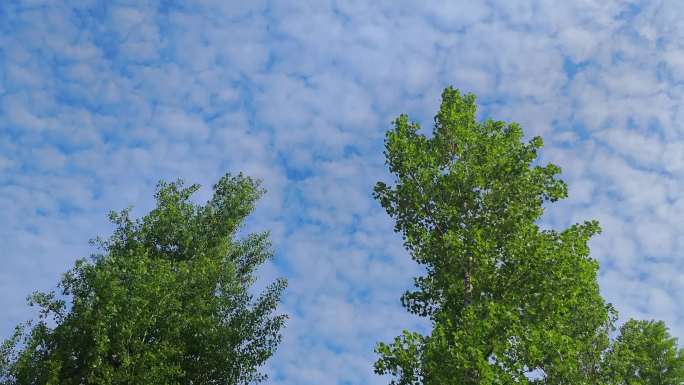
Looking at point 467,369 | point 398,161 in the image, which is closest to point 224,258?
point 398,161

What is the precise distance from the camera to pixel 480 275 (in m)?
19.3

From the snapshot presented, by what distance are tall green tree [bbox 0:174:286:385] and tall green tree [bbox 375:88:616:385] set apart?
36.5 feet

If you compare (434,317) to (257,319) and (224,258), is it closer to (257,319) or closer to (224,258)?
(257,319)

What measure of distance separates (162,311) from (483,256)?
48.8ft

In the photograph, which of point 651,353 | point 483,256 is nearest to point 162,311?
point 483,256

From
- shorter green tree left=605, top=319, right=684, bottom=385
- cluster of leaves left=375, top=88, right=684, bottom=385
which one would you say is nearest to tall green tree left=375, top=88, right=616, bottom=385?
cluster of leaves left=375, top=88, right=684, bottom=385

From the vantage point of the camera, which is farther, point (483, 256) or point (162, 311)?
point (162, 311)

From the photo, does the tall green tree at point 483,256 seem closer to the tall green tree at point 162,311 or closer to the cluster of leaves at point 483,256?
the cluster of leaves at point 483,256

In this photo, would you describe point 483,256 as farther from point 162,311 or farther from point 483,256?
point 162,311

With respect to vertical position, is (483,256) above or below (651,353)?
below

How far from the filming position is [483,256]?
1875 cm

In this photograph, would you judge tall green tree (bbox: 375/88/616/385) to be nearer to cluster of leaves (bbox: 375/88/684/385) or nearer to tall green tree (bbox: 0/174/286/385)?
cluster of leaves (bbox: 375/88/684/385)

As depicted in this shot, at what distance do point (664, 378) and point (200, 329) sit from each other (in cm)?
2482

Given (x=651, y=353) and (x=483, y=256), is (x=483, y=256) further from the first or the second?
(x=651, y=353)
